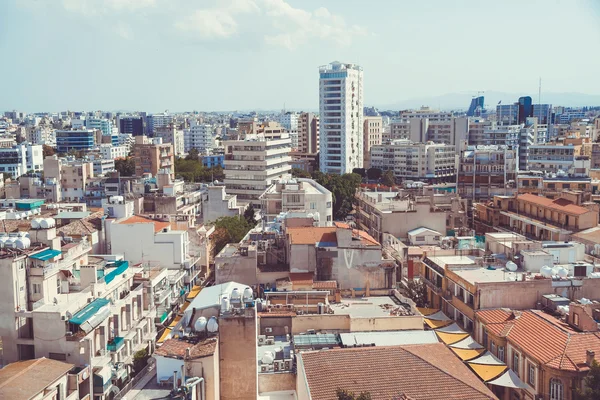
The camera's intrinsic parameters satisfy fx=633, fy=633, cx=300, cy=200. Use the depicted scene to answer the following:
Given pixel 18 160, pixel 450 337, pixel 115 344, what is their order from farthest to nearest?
1. pixel 18 160
2. pixel 450 337
3. pixel 115 344

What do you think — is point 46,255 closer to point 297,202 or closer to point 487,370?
point 487,370

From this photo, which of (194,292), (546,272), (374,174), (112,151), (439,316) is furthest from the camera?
(112,151)

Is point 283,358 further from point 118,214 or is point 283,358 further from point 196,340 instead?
point 118,214

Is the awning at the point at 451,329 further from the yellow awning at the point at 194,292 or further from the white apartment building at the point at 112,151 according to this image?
the white apartment building at the point at 112,151

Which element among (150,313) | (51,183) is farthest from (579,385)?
(51,183)

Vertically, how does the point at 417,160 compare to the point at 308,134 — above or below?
below

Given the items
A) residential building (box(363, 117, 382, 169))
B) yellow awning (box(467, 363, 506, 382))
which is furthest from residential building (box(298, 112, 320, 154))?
yellow awning (box(467, 363, 506, 382))

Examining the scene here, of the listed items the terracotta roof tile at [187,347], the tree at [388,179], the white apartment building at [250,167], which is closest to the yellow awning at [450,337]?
the terracotta roof tile at [187,347]

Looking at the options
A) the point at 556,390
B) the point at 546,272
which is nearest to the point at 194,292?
the point at 546,272
